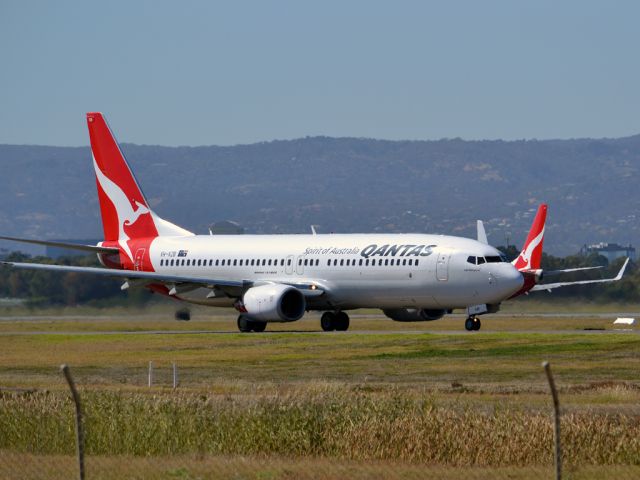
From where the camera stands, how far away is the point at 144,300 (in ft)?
252

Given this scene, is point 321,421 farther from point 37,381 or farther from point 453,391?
point 37,381

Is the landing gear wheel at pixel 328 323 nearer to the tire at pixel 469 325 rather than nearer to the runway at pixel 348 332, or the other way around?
the runway at pixel 348 332

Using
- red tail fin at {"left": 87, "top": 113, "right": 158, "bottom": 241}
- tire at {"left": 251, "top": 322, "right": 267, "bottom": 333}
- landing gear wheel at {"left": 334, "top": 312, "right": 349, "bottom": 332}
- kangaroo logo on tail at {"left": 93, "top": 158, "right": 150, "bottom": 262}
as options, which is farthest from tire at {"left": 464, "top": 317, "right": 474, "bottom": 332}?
kangaroo logo on tail at {"left": 93, "top": 158, "right": 150, "bottom": 262}

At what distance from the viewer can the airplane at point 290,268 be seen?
2404 inches

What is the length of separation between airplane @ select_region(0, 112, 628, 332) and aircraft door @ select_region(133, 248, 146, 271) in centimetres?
5

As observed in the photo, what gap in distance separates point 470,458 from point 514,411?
5.03 m

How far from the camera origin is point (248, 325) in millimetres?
64938

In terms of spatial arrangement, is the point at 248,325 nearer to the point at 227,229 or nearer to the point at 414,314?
the point at 414,314

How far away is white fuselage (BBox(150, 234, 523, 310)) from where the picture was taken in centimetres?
6075

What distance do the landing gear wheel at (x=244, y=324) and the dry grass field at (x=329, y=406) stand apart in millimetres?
4732

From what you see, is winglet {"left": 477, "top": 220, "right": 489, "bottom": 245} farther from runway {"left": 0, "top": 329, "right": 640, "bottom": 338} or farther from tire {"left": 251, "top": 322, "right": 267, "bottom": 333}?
tire {"left": 251, "top": 322, "right": 267, "bottom": 333}

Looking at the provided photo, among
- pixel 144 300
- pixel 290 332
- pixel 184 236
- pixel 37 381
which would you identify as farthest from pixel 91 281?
pixel 37 381

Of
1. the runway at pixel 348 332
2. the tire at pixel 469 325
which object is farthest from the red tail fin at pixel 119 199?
the tire at pixel 469 325

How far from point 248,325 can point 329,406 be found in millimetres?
37394
